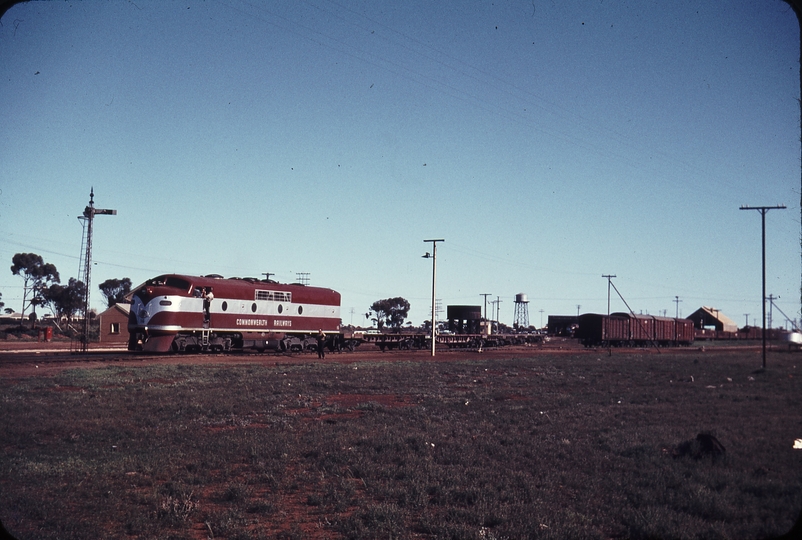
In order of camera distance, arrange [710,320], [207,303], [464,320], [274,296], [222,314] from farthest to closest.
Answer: [710,320], [464,320], [274,296], [222,314], [207,303]

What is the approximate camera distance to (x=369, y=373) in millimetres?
27438

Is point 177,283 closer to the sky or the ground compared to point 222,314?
closer to the sky

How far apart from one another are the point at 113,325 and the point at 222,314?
40187 mm

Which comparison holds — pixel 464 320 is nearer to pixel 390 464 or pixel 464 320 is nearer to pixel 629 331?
pixel 629 331

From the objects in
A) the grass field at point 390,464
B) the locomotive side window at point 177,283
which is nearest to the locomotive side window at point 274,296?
the locomotive side window at point 177,283

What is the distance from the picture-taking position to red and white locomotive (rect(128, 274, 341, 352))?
32.8 m

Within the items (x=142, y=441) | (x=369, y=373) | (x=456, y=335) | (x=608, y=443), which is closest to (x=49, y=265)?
(x=456, y=335)

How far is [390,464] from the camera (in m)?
10.3

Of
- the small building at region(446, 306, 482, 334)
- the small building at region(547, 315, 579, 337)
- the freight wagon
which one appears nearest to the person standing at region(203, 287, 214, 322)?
the small building at region(446, 306, 482, 334)

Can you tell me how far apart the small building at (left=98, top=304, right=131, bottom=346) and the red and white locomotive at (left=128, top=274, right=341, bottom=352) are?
118ft

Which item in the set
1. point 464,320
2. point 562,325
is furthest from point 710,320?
point 464,320

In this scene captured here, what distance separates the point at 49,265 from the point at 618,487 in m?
102

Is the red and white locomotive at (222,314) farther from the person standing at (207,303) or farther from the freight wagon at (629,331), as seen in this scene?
the freight wagon at (629,331)

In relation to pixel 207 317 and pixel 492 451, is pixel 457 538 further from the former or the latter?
pixel 207 317
